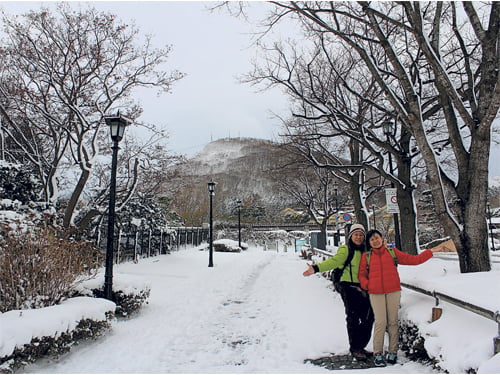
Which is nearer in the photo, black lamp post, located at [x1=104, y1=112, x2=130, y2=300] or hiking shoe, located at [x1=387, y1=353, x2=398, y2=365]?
hiking shoe, located at [x1=387, y1=353, x2=398, y2=365]

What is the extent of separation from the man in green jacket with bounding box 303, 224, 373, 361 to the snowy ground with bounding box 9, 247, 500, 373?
45 cm

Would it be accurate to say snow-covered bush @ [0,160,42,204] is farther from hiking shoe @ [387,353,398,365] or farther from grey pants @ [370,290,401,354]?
hiking shoe @ [387,353,398,365]

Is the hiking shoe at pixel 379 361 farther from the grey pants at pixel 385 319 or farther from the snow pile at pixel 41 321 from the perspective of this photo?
the snow pile at pixel 41 321

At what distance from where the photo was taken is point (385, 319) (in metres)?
4.14

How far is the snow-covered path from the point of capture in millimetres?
4215

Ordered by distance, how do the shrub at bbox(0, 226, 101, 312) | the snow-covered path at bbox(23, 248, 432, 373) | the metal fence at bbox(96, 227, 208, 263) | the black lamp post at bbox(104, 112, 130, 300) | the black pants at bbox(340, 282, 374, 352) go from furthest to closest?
the metal fence at bbox(96, 227, 208, 263), the black lamp post at bbox(104, 112, 130, 300), the shrub at bbox(0, 226, 101, 312), the black pants at bbox(340, 282, 374, 352), the snow-covered path at bbox(23, 248, 432, 373)

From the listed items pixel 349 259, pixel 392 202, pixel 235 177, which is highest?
pixel 235 177

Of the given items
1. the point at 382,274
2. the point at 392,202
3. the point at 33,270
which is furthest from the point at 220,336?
the point at 392,202

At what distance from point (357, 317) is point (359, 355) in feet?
1.46

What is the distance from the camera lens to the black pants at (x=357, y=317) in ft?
14.2

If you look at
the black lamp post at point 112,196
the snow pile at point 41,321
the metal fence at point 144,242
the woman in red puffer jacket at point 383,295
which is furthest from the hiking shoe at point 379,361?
the metal fence at point 144,242

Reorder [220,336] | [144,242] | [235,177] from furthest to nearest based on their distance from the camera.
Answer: [235,177] → [144,242] → [220,336]

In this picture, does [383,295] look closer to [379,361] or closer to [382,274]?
[382,274]

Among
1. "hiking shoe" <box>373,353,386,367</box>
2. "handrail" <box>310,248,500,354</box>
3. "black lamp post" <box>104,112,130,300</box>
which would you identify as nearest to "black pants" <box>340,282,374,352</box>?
"hiking shoe" <box>373,353,386,367</box>
